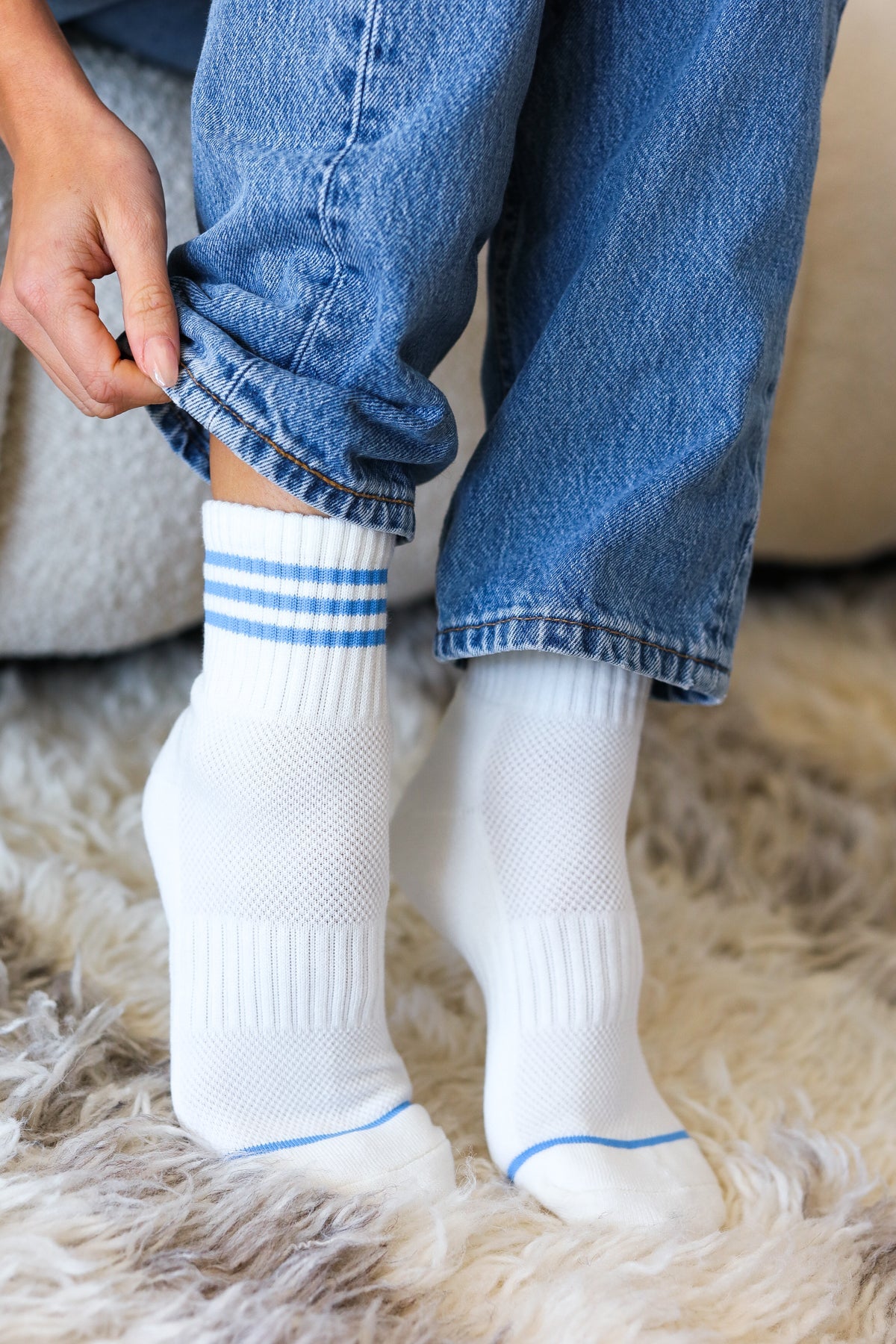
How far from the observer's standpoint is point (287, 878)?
0.47m

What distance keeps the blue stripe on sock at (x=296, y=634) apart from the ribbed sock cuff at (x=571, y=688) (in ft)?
0.31

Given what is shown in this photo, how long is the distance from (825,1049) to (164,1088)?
35 cm

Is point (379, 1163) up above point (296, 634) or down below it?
below

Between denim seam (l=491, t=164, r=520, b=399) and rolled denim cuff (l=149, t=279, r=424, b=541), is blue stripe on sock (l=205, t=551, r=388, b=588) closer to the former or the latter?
rolled denim cuff (l=149, t=279, r=424, b=541)

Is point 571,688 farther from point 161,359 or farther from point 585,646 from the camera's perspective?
point 161,359

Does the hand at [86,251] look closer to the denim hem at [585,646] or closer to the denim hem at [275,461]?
the denim hem at [275,461]

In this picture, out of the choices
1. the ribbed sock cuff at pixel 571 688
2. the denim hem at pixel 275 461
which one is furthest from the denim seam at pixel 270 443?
the ribbed sock cuff at pixel 571 688

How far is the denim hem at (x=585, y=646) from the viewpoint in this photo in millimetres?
483

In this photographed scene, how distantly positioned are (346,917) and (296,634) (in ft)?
0.40

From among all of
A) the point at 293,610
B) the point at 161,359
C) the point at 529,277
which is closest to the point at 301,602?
the point at 293,610

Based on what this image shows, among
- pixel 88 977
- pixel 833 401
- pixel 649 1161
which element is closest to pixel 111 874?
pixel 88 977

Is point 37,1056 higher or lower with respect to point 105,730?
lower

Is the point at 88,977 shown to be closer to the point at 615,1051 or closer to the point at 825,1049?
the point at 615,1051

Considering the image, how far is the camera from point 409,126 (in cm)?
40
